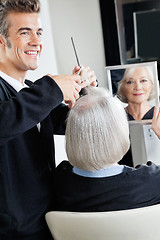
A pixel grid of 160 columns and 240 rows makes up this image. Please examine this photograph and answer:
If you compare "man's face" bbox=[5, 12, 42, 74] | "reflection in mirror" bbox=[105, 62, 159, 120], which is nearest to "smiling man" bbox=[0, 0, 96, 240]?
"man's face" bbox=[5, 12, 42, 74]

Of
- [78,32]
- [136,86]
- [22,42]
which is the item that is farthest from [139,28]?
[22,42]

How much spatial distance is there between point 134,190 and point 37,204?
32 cm

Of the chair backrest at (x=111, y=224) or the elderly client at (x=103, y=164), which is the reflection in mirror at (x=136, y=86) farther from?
the chair backrest at (x=111, y=224)

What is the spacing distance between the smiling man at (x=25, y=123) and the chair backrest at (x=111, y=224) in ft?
0.41

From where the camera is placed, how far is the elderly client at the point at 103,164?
89cm

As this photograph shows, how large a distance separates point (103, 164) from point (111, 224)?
18cm

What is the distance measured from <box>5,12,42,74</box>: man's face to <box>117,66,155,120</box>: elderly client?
63cm

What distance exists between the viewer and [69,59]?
2943 millimetres

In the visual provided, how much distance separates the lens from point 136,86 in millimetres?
1610

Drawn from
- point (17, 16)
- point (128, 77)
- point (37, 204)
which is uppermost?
point (17, 16)

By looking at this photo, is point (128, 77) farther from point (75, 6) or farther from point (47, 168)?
point (75, 6)

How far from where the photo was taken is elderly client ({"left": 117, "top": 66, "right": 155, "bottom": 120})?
1581mm

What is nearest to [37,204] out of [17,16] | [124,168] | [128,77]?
[124,168]

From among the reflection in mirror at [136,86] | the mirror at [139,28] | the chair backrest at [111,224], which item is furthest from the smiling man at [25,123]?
the mirror at [139,28]
